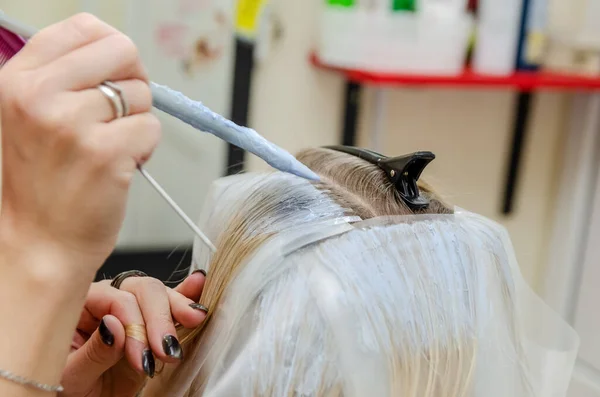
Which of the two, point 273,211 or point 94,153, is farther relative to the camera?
point 273,211

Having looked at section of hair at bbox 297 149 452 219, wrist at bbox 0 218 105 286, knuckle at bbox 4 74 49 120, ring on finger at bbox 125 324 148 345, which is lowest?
ring on finger at bbox 125 324 148 345

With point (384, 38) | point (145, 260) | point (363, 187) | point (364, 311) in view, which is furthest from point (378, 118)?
point (364, 311)

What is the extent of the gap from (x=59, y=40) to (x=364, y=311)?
0.30 metres

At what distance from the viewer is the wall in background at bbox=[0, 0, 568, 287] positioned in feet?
4.14

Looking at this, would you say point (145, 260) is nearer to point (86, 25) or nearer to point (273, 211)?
point (273, 211)

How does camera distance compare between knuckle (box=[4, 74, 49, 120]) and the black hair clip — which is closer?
knuckle (box=[4, 74, 49, 120])

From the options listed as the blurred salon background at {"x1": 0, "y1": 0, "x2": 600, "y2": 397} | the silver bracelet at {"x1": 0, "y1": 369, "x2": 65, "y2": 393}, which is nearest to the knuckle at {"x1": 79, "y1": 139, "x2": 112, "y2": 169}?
the silver bracelet at {"x1": 0, "y1": 369, "x2": 65, "y2": 393}

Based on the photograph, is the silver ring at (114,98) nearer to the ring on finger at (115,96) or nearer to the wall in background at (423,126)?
the ring on finger at (115,96)

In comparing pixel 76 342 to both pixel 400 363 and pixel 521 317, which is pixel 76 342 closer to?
pixel 400 363

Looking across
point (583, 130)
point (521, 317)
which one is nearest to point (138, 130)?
point (521, 317)

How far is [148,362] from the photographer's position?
1.79 ft

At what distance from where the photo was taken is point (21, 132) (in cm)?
41

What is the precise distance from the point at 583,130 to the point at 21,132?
4.90 feet

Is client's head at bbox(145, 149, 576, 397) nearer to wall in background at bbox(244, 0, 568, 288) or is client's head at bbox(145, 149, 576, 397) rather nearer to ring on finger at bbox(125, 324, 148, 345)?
ring on finger at bbox(125, 324, 148, 345)
